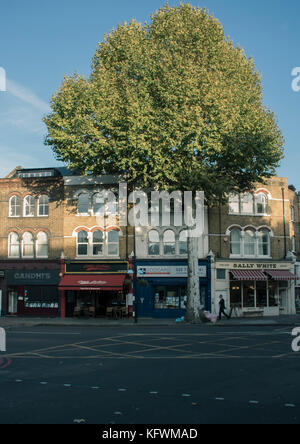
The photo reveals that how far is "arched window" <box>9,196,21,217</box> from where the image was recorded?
3519cm

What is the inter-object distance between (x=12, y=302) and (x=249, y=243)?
1877 centimetres

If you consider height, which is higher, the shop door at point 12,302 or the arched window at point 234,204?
the arched window at point 234,204

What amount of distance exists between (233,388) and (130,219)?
2369 centimetres

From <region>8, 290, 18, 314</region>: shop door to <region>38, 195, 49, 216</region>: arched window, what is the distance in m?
6.41

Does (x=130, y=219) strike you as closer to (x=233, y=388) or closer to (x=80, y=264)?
(x=80, y=264)

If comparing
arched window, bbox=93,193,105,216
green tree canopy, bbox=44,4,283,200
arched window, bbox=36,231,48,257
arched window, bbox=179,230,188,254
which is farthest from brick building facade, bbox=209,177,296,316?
arched window, bbox=36,231,48,257

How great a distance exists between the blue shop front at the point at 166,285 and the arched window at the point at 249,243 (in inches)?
144

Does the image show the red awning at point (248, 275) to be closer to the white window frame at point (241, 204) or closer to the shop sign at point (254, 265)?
the shop sign at point (254, 265)

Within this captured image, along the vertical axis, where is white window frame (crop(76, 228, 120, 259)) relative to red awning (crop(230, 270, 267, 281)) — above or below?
above

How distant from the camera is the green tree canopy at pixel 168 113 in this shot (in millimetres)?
25328

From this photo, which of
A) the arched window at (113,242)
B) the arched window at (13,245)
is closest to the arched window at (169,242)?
the arched window at (113,242)

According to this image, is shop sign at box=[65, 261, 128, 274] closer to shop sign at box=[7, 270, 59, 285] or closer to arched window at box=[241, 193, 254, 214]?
shop sign at box=[7, 270, 59, 285]

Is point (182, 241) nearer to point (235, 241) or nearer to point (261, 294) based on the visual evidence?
point (235, 241)

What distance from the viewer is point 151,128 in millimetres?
25406
